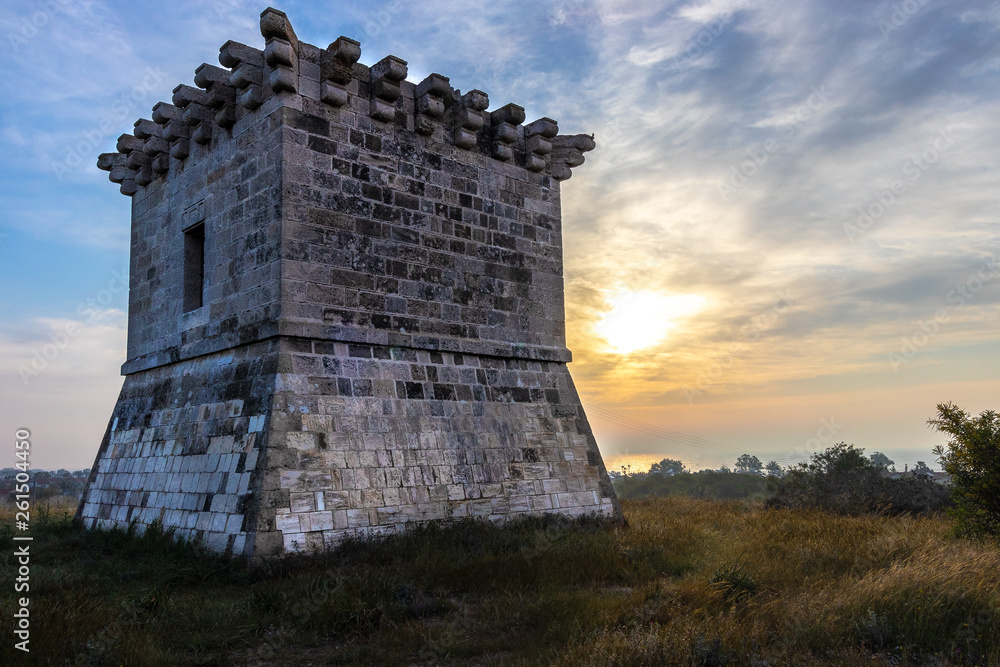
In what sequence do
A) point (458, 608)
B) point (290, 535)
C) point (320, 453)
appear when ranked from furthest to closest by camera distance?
point (320, 453) < point (290, 535) < point (458, 608)

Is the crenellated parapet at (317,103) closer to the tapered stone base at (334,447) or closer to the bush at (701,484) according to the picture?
the tapered stone base at (334,447)

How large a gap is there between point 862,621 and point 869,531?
529 cm

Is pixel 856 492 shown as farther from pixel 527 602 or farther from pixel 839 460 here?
pixel 527 602

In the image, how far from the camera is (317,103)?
9734 millimetres

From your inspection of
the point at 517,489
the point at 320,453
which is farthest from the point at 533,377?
the point at 320,453

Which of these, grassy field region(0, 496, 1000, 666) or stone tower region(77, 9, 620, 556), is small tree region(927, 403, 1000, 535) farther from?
stone tower region(77, 9, 620, 556)

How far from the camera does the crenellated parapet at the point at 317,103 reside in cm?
962

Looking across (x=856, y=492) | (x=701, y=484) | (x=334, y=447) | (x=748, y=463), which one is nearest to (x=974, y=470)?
(x=856, y=492)

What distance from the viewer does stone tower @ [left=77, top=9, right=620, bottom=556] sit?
896 cm

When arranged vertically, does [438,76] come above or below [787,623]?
above

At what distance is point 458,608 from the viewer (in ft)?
22.1

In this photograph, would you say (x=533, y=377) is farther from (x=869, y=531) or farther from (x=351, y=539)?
(x=869, y=531)

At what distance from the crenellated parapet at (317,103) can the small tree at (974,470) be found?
24.0 ft

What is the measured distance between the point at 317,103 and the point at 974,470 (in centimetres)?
987
